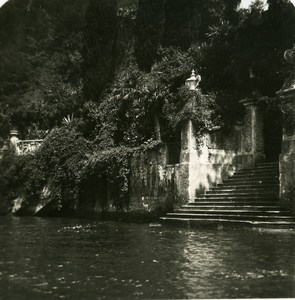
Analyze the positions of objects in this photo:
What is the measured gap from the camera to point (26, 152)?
23.6 meters

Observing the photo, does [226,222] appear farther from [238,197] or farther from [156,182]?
[156,182]

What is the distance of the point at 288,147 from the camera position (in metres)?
13.8

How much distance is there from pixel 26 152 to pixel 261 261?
17.7 meters

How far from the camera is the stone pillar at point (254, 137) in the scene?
17.4 m

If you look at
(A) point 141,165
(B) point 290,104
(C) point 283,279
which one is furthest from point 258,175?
(C) point 283,279

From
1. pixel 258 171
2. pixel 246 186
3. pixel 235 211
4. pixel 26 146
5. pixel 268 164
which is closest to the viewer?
pixel 235 211

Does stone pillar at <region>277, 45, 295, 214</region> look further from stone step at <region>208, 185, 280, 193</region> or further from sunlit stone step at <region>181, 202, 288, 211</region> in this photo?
stone step at <region>208, 185, 280, 193</region>

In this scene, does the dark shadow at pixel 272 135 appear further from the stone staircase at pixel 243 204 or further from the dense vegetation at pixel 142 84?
the stone staircase at pixel 243 204

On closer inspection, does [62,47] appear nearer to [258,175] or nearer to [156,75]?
[156,75]

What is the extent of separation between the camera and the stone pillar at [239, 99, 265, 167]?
17.4 meters

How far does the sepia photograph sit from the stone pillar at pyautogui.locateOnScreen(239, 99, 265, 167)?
0.04 m

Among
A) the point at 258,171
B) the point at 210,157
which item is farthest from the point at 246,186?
the point at 210,157

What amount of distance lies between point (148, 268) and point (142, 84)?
1287 cm

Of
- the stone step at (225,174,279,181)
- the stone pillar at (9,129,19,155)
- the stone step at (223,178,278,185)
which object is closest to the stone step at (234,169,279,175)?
the stone step at (225,174,279,181)
